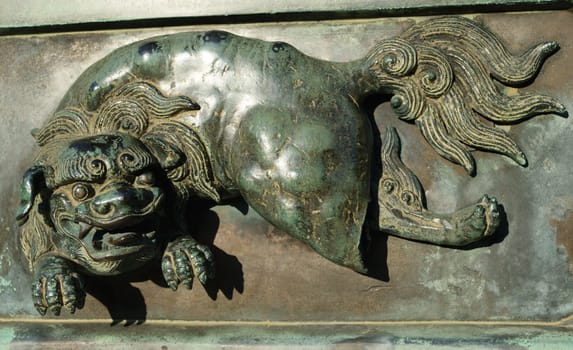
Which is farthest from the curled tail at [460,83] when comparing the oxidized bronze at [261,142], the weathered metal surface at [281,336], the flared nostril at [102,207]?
the flared nostril at [102,207]

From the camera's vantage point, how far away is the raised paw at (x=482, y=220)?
2.44 m

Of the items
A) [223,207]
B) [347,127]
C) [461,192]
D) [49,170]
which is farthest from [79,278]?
[461,192]

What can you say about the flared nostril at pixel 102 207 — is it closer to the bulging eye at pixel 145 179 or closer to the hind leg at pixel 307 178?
the bulging eye at pixel 145 179

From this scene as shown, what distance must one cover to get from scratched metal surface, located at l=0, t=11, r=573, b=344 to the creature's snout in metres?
0.43

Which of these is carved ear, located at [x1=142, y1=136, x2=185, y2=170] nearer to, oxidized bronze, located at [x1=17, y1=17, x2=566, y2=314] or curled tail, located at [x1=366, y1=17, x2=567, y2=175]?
oxidized bronze, located at [x1=17, y1=17, x2=566, y2=314]

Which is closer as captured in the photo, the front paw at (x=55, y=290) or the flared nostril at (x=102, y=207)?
the flared nostril at (x=102, y=207)

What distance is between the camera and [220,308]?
278 centimetres

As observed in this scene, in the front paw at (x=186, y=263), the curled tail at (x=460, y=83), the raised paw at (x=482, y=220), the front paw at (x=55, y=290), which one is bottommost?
the front paw at (x=55, y=290)

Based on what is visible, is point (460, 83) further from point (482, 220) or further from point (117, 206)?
point (117, 206)

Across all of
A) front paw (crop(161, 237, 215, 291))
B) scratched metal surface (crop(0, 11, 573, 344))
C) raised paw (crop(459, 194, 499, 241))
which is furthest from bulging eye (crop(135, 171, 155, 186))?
raised paw (crop(459, 194, 499, 241))

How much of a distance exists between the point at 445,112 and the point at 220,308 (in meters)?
1.16

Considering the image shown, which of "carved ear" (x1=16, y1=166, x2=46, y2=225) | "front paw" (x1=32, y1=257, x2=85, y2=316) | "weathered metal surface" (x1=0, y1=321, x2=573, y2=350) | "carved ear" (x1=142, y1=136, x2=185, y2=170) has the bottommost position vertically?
"weathered metal surface" (x1=0, y1=321, x2=573, y2=350)

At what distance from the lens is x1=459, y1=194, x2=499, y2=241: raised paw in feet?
8.02

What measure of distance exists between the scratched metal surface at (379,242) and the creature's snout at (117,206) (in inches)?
16.9
